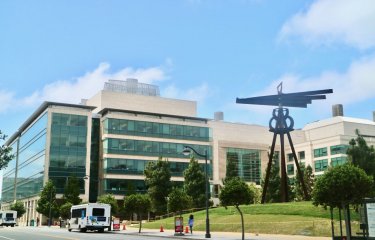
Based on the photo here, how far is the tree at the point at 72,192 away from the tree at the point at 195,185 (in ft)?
75.0

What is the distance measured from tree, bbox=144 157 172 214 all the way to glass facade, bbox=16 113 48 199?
91.2 feet

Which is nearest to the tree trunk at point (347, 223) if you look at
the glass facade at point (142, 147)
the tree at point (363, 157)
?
the tree at point (363, 157)

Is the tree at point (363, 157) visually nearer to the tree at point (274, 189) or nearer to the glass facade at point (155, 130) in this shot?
the tree at point (274, 189)

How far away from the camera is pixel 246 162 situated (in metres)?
111

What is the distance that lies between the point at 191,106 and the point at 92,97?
73.9 ft

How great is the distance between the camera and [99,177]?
9400 cm

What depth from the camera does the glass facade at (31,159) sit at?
9194 centimetres

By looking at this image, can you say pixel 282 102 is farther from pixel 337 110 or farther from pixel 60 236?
pixel 337 110

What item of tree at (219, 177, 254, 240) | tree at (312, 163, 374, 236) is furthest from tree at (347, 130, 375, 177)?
tree at (312, 163, 374, 236)

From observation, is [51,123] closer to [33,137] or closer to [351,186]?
[33,137]

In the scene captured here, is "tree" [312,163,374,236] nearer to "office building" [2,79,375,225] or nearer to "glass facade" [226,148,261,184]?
"office building" [2,79,375,225]

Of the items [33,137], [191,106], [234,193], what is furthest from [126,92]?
[234,193]

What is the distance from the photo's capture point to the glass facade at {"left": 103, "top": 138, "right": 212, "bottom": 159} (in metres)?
92.3

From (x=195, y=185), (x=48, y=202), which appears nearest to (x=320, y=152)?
(x=195, y=185)
